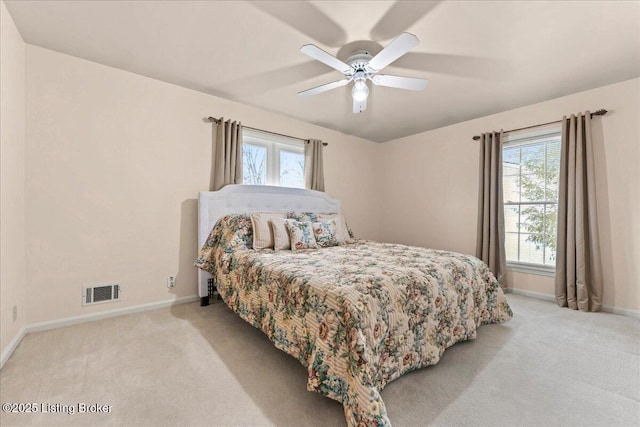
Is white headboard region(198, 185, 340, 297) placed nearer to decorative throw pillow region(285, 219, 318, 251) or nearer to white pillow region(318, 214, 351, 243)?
white pillow region(318, 214, 351, 243)

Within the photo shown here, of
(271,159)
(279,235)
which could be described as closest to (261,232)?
(279,235)

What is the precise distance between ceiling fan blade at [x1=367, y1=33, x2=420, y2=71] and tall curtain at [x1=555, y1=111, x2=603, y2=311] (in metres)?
2.56

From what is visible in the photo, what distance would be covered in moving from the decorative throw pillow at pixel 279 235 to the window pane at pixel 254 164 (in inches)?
39.8

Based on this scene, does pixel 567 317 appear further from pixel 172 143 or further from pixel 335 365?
pixel 172 143

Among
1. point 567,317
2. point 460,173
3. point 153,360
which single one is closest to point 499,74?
point 460,173

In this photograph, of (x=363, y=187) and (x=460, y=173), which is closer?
(x=460, y=173)

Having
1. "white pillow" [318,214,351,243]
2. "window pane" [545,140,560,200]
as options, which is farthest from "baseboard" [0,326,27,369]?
"window pane" [545,140,560,200]

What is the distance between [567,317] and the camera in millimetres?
2715

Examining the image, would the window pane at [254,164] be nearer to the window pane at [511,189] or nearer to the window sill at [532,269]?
the window pane at [511,189]

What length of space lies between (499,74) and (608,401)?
2716 mm

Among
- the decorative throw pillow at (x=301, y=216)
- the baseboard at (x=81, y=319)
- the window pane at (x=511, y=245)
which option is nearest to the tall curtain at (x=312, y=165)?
the decorative throw pillow at (x=301, y=216)

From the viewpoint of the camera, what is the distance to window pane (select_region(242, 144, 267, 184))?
3.62 m

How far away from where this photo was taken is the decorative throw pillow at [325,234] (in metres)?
3.11

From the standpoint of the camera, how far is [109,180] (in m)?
2.62
